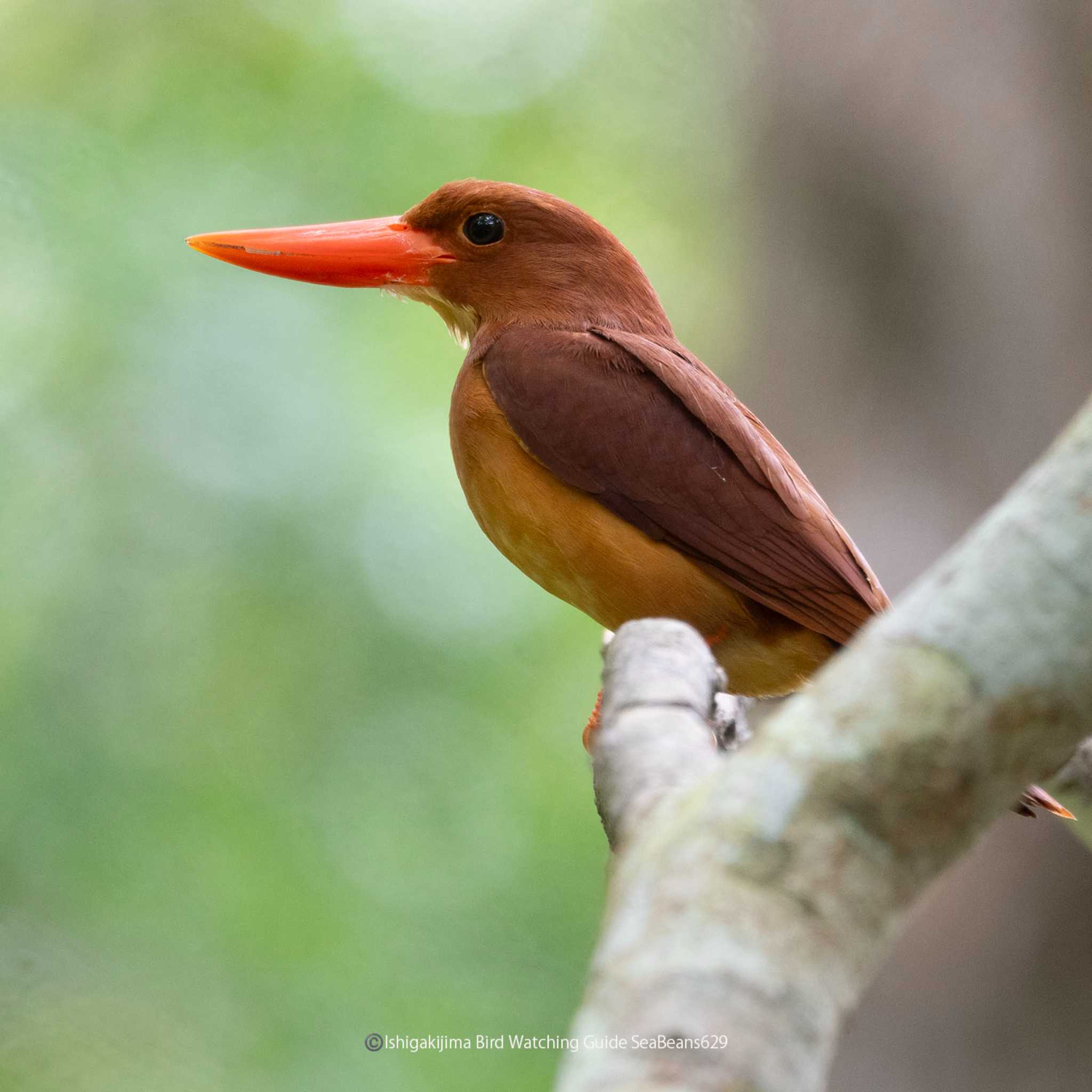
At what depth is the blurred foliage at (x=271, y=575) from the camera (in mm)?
4840

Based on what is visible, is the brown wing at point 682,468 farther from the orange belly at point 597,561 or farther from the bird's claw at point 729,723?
the bird's claw at point 729,723

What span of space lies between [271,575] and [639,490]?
352 cm

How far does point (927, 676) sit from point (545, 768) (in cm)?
506

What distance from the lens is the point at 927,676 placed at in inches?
37.4

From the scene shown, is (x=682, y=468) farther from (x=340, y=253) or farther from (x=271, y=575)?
(x=271, y=575)

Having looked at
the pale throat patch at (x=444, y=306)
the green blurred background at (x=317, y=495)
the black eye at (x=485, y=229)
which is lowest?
the pale throat patch at (x=444, y=306)

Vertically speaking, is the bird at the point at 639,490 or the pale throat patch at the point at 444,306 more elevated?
the pale throat patch at the point at 444,306

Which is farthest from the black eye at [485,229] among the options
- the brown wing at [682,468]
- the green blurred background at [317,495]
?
the green blurred background at [317,495]

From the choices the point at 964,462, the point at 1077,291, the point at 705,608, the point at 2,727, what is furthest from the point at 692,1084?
the point at 2,727

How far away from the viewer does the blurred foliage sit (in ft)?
15.9

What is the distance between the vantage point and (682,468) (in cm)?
236

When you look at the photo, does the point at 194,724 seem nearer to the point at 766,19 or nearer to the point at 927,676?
the point at 766,19

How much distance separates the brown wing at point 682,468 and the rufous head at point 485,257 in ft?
0.70

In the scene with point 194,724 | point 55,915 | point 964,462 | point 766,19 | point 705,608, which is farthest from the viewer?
point 194,724
